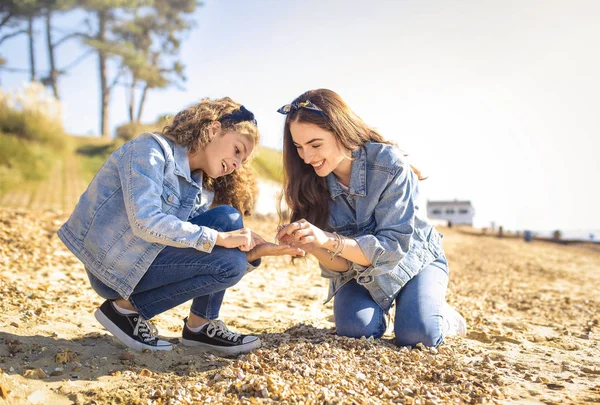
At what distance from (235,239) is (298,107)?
870mm

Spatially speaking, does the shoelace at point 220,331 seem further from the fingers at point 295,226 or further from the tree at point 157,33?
the tree at point 157,33

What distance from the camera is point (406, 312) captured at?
9.64ft

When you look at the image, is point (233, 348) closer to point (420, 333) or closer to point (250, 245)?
point (250, 245)

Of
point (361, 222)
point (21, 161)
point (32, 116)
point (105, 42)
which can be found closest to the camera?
point (361, 222)

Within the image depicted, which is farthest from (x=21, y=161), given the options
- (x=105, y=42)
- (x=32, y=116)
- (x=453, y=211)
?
(x=453, y=211)

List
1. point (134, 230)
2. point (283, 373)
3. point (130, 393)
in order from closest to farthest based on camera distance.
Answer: point (130, 393) → point (283, 373) → point (134, 230)

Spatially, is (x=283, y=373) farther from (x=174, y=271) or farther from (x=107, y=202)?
(x=107, y=202)

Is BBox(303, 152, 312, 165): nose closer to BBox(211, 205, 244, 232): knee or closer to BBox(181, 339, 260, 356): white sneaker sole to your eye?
BBox(211, 205, 244, 232): knee

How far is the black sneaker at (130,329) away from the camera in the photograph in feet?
8.80

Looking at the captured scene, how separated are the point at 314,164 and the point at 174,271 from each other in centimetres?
99

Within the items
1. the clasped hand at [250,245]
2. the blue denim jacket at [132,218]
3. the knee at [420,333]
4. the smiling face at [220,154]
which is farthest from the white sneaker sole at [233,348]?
the smiling face at [220,154]

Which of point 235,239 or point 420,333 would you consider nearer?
point 235,239

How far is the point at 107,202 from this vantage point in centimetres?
261

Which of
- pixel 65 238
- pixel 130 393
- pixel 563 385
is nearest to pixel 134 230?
pixel 65 238
